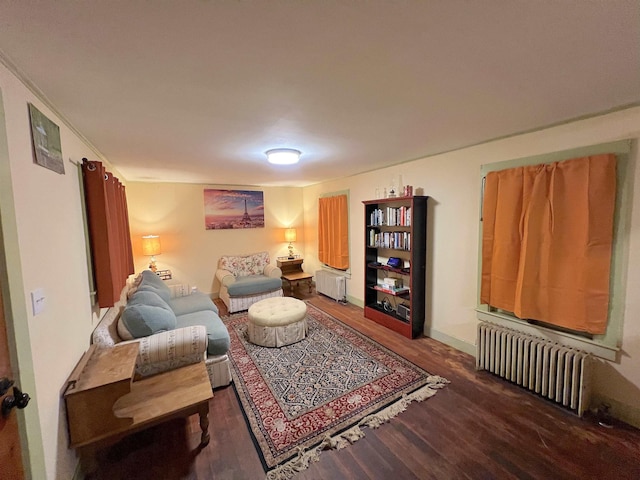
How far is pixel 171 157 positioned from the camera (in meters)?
2.95

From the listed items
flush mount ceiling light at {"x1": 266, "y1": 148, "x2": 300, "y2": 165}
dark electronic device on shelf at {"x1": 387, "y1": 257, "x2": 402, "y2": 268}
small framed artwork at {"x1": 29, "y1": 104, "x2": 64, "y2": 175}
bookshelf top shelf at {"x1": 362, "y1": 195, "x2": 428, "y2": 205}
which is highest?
flush mount ceiling light at {"x1": 266, "y1": 148, "x2": 300, "y2": 165}

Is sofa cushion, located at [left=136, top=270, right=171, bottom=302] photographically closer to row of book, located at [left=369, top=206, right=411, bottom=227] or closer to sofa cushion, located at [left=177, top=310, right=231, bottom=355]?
sofa cushion, located at [left=177, top=310, right=231, bottom=355]

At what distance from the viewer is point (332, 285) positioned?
4859 millimetres

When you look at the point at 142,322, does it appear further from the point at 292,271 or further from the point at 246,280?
the point at 292,271

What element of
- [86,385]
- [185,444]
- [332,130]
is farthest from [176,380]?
[332,130]

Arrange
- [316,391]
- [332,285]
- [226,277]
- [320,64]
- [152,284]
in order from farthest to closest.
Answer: [332,285] < [226,277] < [152,284] < [316,391] < [320,64]

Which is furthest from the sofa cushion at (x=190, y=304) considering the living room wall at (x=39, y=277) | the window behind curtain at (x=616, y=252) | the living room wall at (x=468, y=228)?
the window behind curtain at (x=616, y=252)

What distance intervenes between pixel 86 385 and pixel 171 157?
2306mm

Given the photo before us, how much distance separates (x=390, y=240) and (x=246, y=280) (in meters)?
2.59

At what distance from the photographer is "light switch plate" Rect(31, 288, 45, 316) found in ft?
3.99

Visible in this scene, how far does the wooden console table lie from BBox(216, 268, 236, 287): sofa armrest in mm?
2553

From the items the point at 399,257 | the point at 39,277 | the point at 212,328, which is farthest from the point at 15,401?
the point at 399,257

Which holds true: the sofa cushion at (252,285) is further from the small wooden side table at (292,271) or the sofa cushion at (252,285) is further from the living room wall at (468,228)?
the living room wall at (468,228)

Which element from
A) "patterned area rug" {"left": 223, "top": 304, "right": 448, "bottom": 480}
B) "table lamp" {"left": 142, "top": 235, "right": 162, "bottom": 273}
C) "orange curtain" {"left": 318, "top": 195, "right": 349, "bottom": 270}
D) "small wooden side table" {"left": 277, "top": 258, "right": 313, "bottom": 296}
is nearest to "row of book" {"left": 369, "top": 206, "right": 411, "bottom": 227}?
"orange curtain" {"left": 318, "top": 195, "right": 349, "bottom": 270}
